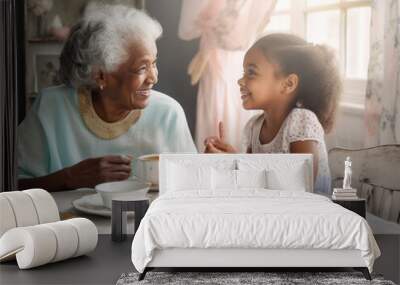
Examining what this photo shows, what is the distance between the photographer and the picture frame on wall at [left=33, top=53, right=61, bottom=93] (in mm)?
7629

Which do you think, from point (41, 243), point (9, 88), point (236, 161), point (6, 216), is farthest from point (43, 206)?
point (236, 161)

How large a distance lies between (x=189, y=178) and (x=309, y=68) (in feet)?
5.99

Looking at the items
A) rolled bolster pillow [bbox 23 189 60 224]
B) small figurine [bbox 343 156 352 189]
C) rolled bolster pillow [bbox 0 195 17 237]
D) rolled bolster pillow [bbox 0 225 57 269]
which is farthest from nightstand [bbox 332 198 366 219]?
rolled bolster pillow [bbox 0 195 17 237]

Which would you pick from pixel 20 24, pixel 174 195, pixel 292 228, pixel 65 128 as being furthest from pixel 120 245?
pixel 20 24

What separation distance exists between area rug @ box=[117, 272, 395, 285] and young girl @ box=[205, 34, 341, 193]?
2244mm

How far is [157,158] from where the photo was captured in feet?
25.2

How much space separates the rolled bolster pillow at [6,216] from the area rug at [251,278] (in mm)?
1123

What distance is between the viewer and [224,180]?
680 cm

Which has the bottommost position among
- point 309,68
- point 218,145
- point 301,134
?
point 218,145

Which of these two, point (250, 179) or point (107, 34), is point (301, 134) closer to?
point (250, 179)

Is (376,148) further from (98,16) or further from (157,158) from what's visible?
(98,16)

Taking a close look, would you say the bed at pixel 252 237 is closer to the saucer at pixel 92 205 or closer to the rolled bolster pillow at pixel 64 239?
the rolled bolster pillow at pixel 64 239

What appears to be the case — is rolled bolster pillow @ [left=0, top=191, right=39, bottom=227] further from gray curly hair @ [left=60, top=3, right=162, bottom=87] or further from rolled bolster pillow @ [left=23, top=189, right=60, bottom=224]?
gray curly hair @ [left=60, top=3, right=162, bottom=87]

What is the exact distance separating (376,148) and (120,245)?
2846 mm
